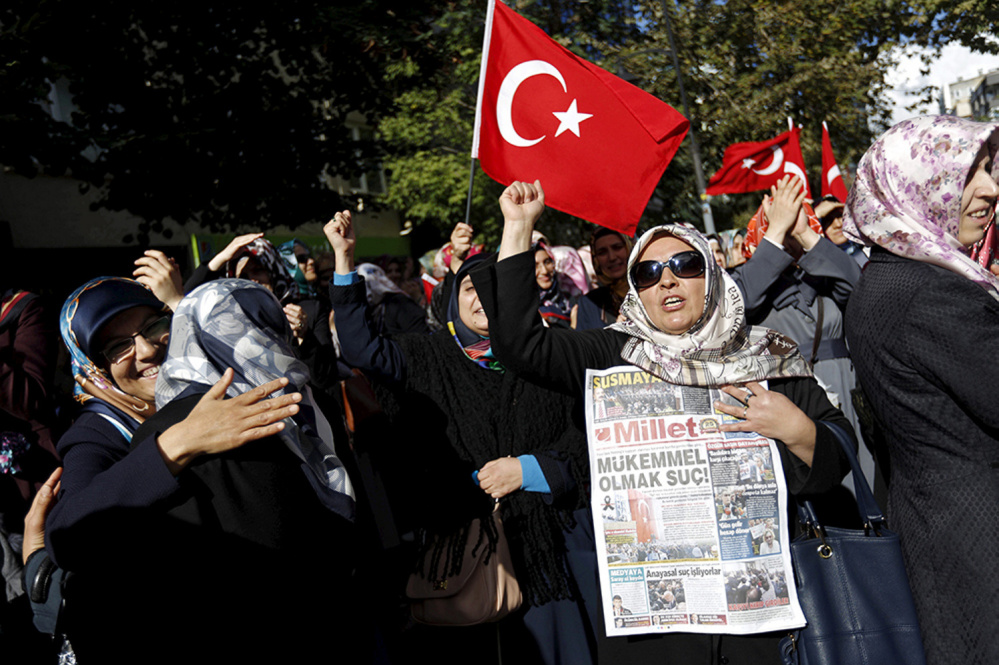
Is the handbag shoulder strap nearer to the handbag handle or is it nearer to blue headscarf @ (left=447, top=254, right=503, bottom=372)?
the handbag handle

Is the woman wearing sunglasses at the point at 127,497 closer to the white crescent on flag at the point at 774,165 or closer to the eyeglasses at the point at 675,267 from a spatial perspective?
the eyeglasses at the point at 675,267

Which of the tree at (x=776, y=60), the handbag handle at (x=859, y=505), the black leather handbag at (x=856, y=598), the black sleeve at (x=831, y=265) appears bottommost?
the black leather handbag at (x=856, y=598)

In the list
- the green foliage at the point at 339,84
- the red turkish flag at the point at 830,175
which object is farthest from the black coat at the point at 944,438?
the green foliage at the point at 339,84

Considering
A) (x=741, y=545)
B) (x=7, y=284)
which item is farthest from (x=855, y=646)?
(x=7, y=284)

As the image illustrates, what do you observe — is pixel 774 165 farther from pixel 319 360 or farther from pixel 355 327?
pixel 355 327

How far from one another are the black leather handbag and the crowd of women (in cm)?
6

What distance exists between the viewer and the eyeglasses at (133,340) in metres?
2.53

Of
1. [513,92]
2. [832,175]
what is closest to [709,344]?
[513,92]

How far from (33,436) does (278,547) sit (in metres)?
2.42

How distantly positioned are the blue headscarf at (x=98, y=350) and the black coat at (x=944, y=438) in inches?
85.4

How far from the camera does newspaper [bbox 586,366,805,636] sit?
2.34 metres

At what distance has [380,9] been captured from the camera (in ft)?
28.8

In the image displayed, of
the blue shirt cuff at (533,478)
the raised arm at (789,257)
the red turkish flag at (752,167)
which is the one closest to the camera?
the blue shirt cuff at (533,478)

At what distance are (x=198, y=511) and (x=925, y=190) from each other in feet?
6.89
